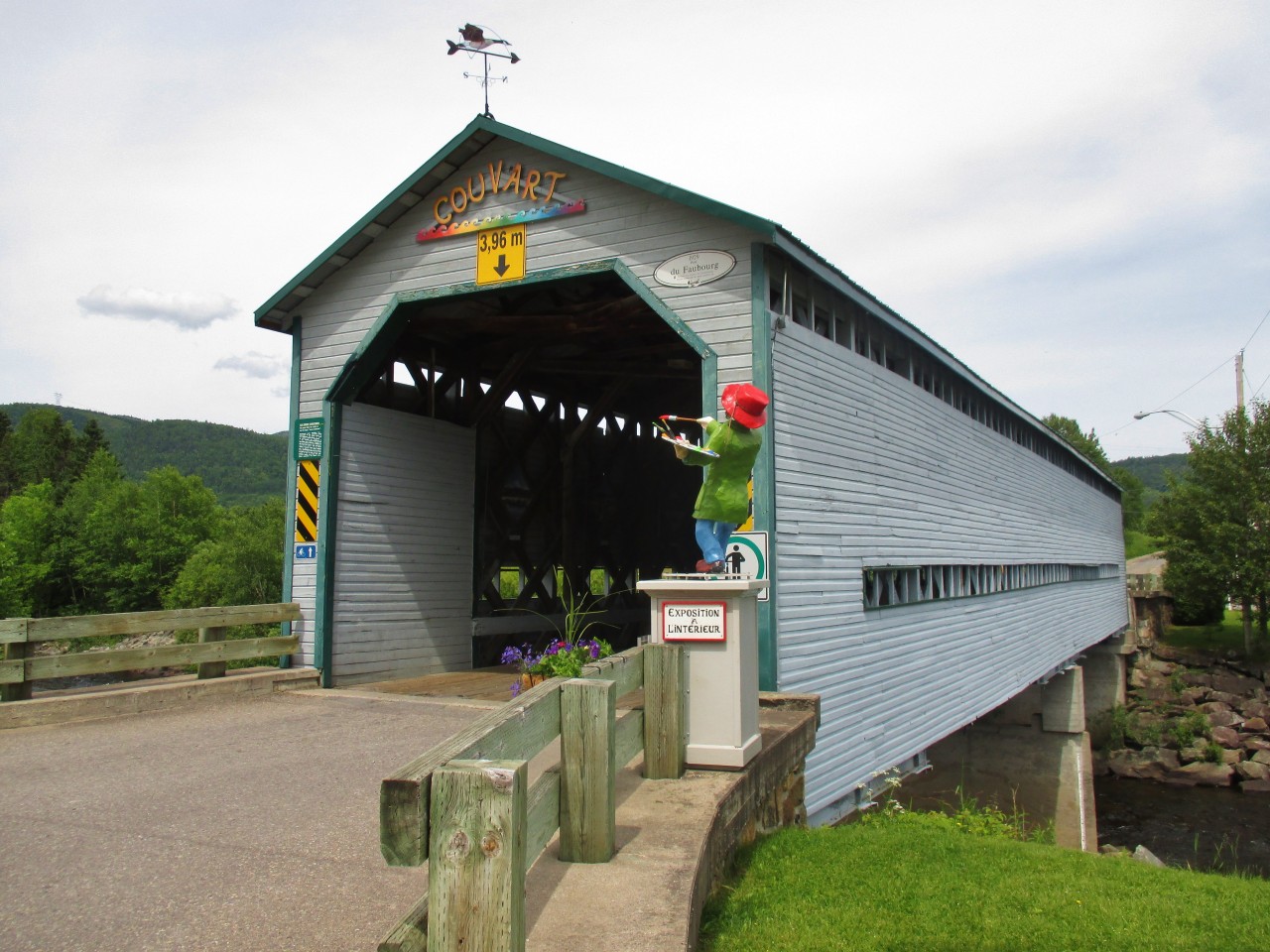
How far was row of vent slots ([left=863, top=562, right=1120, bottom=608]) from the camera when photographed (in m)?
10.5

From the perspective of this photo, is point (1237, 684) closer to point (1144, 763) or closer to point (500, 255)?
point (1144, 763)

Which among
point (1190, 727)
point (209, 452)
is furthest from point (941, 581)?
point (209, 452)

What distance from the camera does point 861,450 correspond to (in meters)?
10.1

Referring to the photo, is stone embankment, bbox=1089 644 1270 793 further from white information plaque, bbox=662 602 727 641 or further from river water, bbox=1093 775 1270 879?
white information plaque, bbox=662 602 727 641

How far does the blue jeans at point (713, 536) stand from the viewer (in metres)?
6.45

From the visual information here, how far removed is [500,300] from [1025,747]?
17.0 metres

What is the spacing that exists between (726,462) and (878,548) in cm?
448

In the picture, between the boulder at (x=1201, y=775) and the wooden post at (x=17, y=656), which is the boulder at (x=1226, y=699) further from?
the wooden post at (x=17, y=656)

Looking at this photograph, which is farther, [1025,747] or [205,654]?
[1025,747]

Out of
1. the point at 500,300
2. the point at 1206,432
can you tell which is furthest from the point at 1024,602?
the point at 1206,432

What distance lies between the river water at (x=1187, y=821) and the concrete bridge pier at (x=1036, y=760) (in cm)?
149

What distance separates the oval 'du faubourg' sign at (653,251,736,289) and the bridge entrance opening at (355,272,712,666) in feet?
2.59

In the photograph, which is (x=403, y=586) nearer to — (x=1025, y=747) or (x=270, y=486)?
(x=1025, y=747)

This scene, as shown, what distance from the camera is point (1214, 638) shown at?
40.0 m
